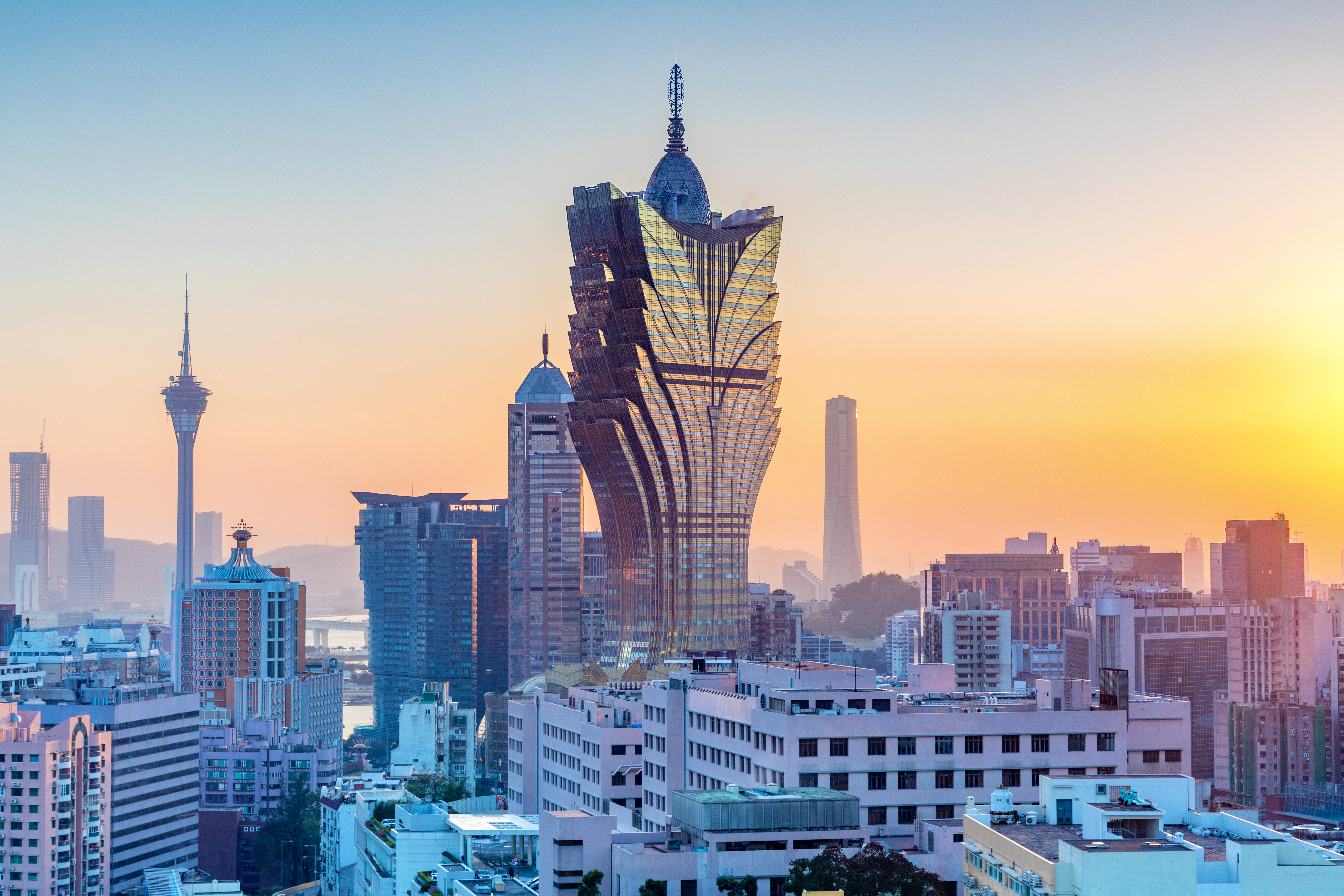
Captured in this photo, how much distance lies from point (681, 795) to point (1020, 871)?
1960cm

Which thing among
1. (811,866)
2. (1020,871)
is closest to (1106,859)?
(1020,871)

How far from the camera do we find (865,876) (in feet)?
238

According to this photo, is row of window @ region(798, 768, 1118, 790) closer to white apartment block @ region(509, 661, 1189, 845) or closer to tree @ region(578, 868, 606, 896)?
white apartment block @ region(509, 661, 1189, 845)

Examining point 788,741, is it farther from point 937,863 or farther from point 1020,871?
point 1020,871

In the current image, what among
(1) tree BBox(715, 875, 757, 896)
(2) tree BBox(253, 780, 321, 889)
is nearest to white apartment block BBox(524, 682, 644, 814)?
(1) tree BBox(715, 875, 757, 896)

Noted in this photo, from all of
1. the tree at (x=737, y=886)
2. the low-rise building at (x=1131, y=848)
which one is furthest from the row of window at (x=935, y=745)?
the tree at (x=737, y=886)

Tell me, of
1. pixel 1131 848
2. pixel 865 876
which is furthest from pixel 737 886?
pixel 1131 848

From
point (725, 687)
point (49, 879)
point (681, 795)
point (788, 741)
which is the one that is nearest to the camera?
point (681, 795)

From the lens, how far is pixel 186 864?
193250 millimetres

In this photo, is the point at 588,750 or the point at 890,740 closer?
the point at 890,740

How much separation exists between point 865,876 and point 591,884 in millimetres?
11301

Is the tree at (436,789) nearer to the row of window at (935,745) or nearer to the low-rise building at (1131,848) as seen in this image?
the row of window at (935,745)

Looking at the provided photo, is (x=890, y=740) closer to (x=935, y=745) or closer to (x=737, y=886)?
(x=935, y=745)

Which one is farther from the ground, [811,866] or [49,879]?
[811,866]
